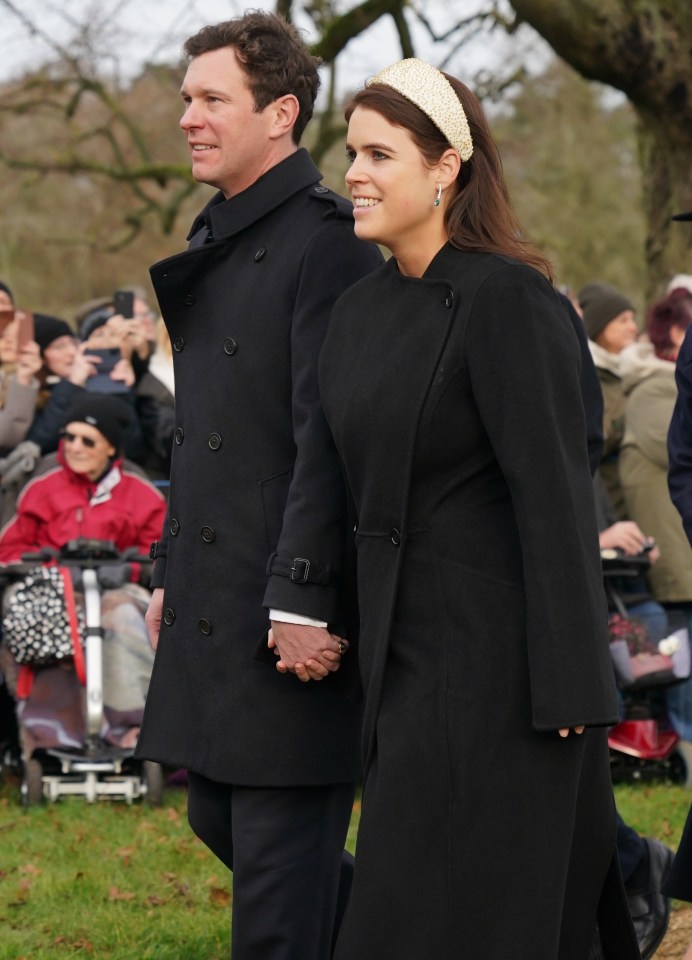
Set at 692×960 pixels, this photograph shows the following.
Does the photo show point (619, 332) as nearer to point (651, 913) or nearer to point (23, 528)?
point (23, 528)

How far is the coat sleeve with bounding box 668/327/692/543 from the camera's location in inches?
160

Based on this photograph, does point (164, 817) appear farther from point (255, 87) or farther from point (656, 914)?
point (255, 87)

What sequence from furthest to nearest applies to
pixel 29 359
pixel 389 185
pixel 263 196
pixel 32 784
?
1. pixel 29 359
2. pixel 32 784
3. pixel 263 196
4. pixel 389 185

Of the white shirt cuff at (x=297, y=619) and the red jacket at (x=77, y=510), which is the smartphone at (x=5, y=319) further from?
the white shirt cuff at (x=297, y=619)

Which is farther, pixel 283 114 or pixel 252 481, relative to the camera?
pixel 283 114

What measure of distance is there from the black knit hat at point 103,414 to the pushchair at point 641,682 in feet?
7.47

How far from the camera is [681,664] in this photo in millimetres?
7363

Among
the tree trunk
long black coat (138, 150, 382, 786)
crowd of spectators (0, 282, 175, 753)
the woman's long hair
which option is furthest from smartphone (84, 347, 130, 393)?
the woman's long hair

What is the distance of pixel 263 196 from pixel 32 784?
12.8 ft

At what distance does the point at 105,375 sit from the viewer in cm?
808

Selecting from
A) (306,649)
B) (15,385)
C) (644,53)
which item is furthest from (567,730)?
(644,53)

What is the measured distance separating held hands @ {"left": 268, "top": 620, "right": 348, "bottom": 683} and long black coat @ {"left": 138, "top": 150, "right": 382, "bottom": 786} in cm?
7

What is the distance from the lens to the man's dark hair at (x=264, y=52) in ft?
12.0

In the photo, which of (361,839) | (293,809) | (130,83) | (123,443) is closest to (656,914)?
(293,809)
